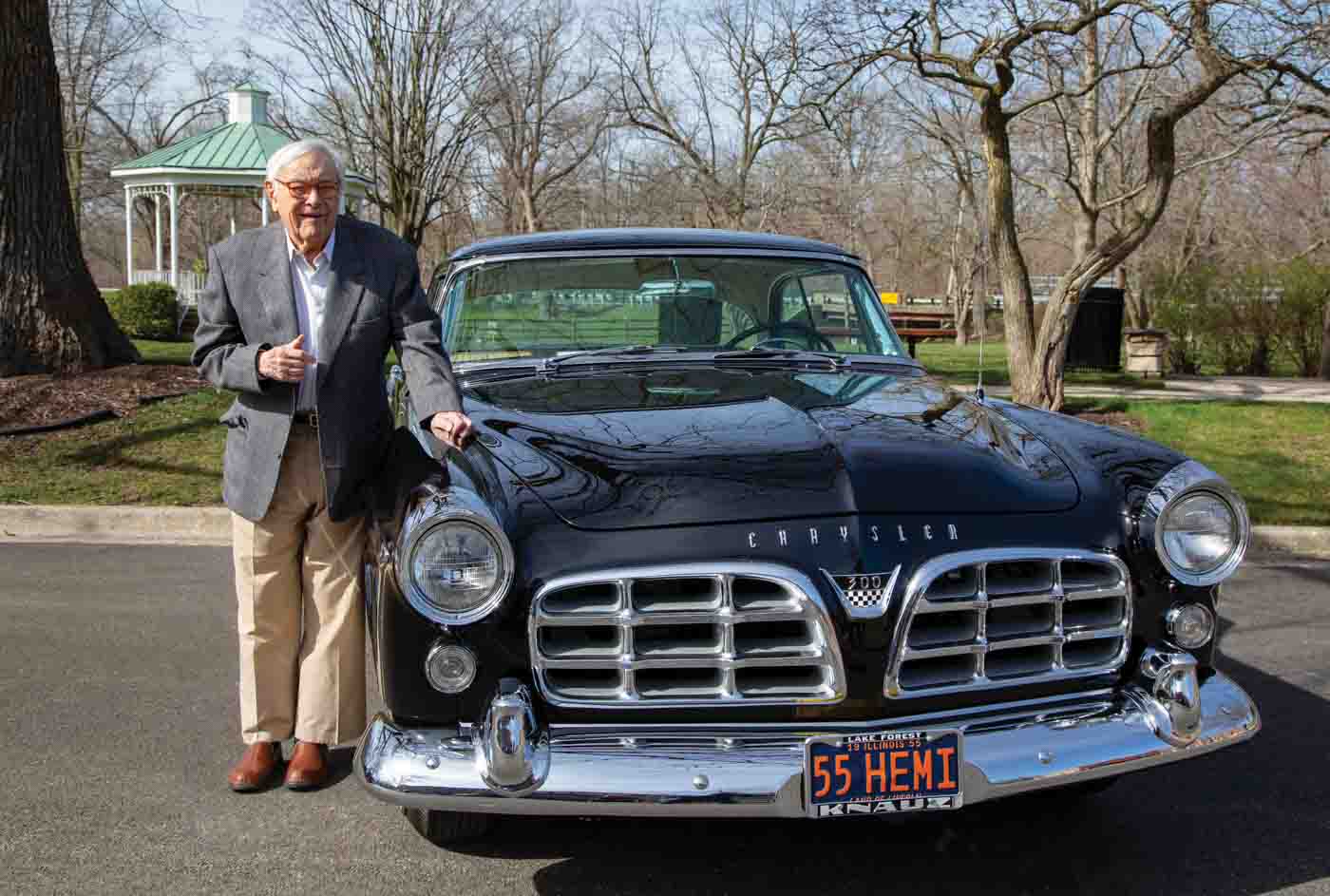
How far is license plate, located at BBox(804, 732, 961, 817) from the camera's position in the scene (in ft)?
8.76

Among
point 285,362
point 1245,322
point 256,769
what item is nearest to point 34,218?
point 256,769

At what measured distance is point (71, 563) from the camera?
6.69 meters

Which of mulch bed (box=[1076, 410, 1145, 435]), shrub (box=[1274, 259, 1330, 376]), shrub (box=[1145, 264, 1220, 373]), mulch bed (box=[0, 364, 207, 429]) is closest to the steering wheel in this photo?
mulch bed (box=[1076, 410, 1145, 435])

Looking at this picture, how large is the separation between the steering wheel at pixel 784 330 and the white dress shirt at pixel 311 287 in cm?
157

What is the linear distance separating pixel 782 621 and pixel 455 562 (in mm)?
747

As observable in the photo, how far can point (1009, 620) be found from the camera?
298 centimetres

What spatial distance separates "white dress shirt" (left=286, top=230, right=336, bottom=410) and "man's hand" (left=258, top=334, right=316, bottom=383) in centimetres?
21

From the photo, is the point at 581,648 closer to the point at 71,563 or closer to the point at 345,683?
the point at 345,683

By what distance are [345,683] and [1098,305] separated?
1355 cm

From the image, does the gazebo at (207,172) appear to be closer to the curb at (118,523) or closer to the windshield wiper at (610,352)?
the curb at (118,523)

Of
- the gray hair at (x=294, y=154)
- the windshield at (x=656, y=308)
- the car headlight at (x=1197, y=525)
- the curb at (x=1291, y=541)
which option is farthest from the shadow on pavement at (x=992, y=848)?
the curb at (x=1291, y=541)

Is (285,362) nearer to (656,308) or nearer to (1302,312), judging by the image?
(656,308)

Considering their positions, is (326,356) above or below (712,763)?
above

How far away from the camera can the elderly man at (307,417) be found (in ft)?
11.1
